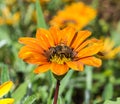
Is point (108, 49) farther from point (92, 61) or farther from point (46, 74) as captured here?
point (92, 61)

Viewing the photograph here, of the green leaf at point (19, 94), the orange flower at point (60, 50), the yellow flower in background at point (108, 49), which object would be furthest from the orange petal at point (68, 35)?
the yellow flower in background at point (108, 49)

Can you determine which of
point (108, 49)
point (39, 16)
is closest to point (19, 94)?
point (39, 16)

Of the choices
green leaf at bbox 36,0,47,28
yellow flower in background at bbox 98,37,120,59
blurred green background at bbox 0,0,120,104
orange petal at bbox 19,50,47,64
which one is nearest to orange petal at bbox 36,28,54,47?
orange petal at bbox 19,50,47,64

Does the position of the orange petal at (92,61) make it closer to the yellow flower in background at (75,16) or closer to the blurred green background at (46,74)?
the blurred green background at (46,74)

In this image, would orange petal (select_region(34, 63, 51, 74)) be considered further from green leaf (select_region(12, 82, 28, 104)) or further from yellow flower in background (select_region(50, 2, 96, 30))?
yellow flower in background (select_region(50, 2, 96, 30))

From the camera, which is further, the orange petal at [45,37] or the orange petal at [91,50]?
the orange petal at [45,37]

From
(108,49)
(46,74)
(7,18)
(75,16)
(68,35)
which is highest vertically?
(75,16)
